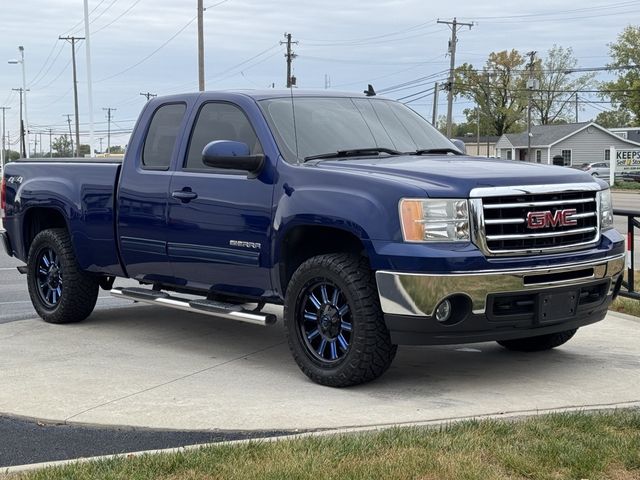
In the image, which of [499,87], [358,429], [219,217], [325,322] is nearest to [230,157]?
[219,217]

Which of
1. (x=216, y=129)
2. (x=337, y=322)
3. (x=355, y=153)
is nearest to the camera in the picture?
(x=337, y=322)

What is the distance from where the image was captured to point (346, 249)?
6508 millimetres

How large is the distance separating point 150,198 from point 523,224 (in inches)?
119

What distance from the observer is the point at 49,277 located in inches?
350

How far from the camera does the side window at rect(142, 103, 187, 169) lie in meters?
7.69

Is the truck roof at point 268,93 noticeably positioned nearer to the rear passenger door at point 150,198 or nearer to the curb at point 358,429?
the rear passenger door at point 150,198

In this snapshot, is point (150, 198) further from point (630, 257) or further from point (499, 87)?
point (499, 87)

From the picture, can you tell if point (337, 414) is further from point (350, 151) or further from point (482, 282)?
point (350, 151)

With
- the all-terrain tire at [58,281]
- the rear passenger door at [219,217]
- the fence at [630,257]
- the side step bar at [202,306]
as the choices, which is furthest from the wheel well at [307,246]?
the fence at [630,257]

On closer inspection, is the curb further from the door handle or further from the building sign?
the building sign

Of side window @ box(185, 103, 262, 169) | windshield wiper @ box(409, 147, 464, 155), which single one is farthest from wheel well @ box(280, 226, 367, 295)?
windshield wiper @ box(409, 147, 464, 155)

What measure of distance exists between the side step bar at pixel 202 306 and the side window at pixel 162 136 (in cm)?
103

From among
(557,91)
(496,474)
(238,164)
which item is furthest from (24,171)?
(557,91)

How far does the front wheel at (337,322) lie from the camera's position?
→ 234 inches
